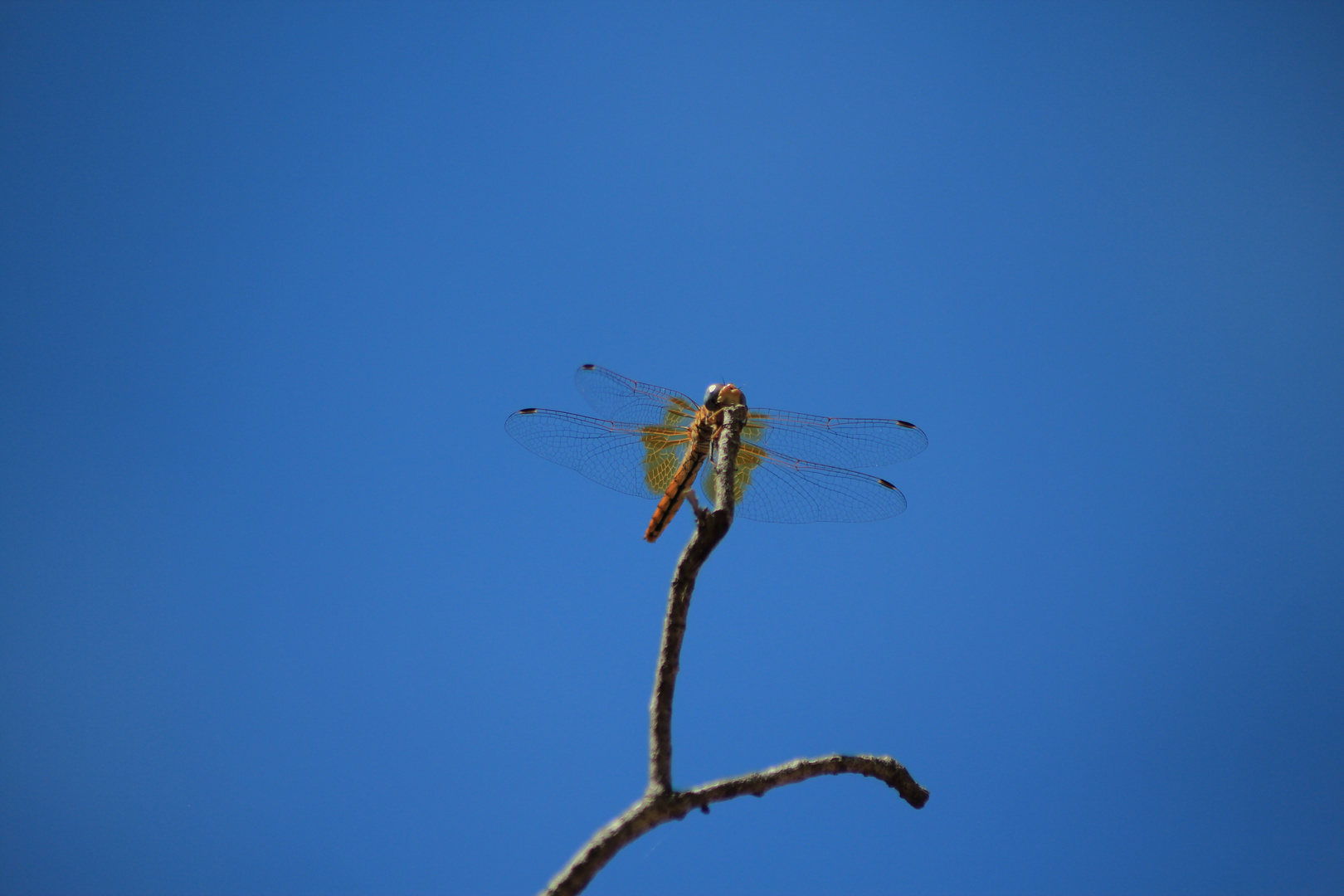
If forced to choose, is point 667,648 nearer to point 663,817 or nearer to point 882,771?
point 663,817

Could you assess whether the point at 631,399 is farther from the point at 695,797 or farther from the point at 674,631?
the point at 695,797

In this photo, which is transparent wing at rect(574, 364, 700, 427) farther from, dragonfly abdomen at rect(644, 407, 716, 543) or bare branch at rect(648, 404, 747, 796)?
bare branch at rect(648, 404, 747, 796)

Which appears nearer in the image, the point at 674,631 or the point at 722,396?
the point at 674,631

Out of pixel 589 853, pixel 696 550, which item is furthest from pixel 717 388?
pixel 589 853

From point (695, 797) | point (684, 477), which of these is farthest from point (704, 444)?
point (695, 797)

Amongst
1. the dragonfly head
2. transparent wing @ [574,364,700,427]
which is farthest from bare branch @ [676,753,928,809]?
transparent wing @ [574,364,700,427]

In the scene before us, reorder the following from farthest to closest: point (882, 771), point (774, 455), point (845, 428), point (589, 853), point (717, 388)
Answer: point (845, 428) < point (774, 455) < point (717, 388) < point (882, 771) < point (589, 853)
